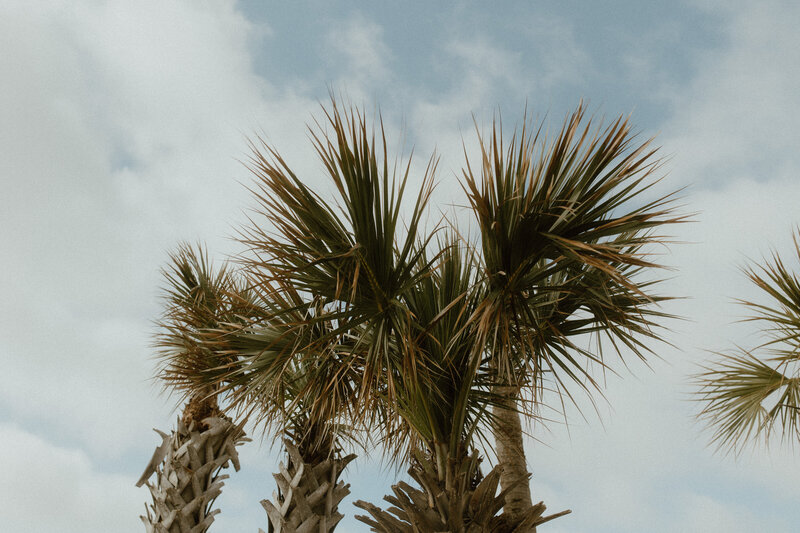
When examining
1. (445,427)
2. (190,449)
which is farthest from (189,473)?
(445,427)

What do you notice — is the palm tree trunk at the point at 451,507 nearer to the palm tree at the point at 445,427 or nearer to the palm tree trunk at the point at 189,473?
the palm tree at the point at 445,427

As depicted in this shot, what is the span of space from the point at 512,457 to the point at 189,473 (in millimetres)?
3213

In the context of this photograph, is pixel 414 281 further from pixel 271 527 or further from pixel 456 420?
pixel 271 527

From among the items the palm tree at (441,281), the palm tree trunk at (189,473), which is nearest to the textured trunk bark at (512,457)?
the palm tree at (441,281)

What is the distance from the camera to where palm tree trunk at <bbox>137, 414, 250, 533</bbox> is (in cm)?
566

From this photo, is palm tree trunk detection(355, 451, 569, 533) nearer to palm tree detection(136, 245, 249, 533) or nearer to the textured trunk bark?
the textured trunk bark

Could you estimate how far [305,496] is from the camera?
202 inches

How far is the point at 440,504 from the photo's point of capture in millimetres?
3598

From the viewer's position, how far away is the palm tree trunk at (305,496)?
16.5 ft

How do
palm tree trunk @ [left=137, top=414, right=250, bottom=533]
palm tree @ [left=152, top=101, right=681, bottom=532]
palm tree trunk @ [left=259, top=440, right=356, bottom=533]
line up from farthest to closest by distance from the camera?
palm tree trunk @ [left=137, top=414, right=250, bottom=533]
palm tree trunk @ [left=259, top=440, right=356, bottom=533]
palm tree @ [left=152, top=101, right=681, bottom=532]

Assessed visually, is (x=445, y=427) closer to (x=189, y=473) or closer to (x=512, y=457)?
(x=512, y=457)

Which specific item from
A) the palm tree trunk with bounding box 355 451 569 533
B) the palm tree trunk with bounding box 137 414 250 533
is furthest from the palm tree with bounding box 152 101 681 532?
the palm tree trunk with bounding box 137 414 250 533

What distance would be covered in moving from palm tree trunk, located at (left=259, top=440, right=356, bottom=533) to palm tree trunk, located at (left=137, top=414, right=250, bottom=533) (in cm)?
65

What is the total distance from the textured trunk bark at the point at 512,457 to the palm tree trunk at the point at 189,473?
7.91ft
